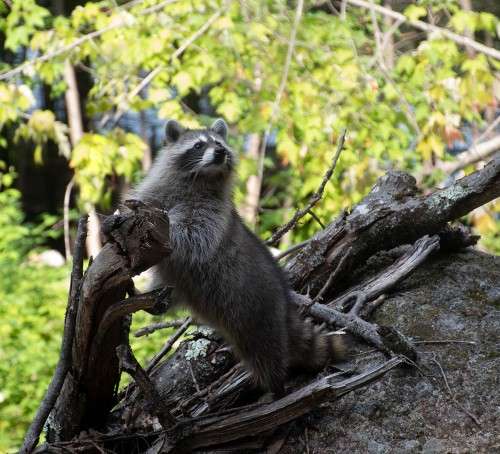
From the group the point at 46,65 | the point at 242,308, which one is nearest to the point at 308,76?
the point at 46,65

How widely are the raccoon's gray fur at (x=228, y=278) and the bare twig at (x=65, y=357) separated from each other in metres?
0.33

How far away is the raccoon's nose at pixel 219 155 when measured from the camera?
3299 millimetres

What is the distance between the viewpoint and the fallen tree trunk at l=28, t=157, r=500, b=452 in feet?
7.73

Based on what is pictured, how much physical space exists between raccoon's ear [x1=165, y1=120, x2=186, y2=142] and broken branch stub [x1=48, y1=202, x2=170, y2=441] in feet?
4.63

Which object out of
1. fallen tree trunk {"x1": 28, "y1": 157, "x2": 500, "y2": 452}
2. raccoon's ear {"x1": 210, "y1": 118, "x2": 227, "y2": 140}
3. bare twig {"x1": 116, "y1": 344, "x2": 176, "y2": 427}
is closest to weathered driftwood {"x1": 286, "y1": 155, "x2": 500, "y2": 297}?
fallen tree trunk {"x1": 28, "y1": 157, "x2": 500, "y2": 452}

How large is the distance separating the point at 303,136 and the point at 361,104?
535 mm

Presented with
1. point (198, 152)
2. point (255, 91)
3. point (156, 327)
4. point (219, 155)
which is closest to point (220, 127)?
point (198, 152)

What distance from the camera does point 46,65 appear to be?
595cm

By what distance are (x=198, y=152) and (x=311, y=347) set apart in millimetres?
1076

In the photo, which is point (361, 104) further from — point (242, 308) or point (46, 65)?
point (242, 308)

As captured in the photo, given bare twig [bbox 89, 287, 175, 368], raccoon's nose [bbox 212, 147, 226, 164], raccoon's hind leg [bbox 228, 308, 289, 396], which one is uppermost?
raccoon's nose [bbox 212, 147, 226, 164]

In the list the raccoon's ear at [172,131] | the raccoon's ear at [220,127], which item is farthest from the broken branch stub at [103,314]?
the raccoon's ear at [220,127]

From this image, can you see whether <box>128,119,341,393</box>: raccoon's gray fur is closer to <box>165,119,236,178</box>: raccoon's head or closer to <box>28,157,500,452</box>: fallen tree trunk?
<box>165,119,236,178</box>: raccoon's head

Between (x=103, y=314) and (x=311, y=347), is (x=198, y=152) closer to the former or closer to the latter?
(x=311, y=347)
